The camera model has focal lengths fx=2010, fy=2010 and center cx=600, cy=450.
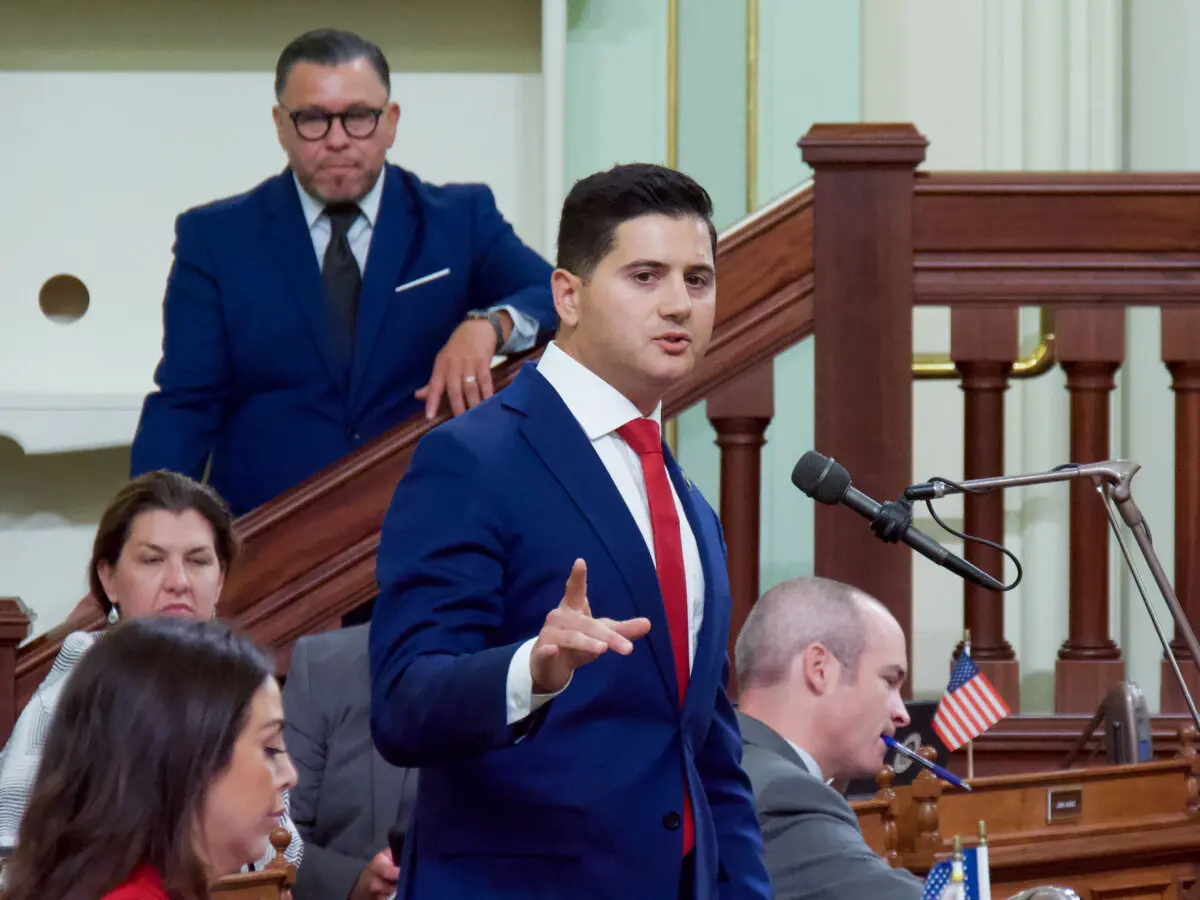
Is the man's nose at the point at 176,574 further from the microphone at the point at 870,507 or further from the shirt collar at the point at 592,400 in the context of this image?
the shirt collar at the point at 592,400

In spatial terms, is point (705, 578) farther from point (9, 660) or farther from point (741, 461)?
point (9, 660)

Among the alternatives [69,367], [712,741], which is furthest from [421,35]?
[712,741]

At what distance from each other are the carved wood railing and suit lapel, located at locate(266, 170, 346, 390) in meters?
0.65

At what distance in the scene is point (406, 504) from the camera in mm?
2037

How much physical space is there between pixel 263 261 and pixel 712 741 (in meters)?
1.82

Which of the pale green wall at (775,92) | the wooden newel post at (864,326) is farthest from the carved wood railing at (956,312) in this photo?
the pale green wall at (775,92)

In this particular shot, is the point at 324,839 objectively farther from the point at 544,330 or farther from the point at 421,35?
the point at 421,35

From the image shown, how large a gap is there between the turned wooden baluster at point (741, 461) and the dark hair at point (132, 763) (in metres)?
1.82

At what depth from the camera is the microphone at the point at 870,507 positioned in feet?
8.50

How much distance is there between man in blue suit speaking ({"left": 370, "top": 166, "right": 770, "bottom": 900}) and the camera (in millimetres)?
1981

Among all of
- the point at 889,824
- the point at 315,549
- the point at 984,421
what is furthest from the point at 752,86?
the point at 889,824

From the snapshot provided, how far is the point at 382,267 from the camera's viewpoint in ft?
12.2

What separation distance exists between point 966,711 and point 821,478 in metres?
1.04

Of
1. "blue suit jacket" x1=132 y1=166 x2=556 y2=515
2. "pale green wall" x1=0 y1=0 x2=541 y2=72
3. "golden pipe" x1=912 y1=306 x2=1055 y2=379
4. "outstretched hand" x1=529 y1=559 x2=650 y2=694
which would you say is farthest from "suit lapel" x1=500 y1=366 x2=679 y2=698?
"pale green wall" x1=0 y1=0 x2=541 y2=72
